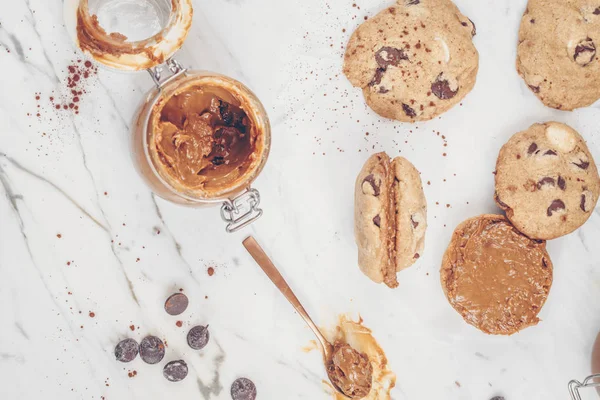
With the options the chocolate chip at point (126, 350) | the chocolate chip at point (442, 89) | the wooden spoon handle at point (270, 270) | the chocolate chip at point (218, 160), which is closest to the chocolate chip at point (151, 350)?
the chocolate chip at point (126, 350)

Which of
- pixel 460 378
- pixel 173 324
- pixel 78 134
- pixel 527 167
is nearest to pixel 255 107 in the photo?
pixel 78 134

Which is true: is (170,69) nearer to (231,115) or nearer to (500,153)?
(231,115)

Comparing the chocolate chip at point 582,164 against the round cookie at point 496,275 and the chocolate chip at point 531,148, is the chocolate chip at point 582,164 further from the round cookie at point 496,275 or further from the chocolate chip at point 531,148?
the round cookie at point 496,275

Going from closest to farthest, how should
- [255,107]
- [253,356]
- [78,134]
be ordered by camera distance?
[255,107], [78,134], [253,356]

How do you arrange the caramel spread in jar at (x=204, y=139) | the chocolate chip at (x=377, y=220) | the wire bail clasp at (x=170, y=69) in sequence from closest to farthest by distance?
the caramel spread in jar at (x=204, y=139)
the wire bail clasp at (x=170, y=69)
the chocolate chip at (x=377, y=220)

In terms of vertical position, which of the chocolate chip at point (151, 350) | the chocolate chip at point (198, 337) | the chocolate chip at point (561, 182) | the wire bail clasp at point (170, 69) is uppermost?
the wire bail clasp at point (170, 69)

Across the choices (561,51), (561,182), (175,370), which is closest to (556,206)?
(561,182)

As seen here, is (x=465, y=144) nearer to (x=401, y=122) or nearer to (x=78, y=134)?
(x=401, y=122)
